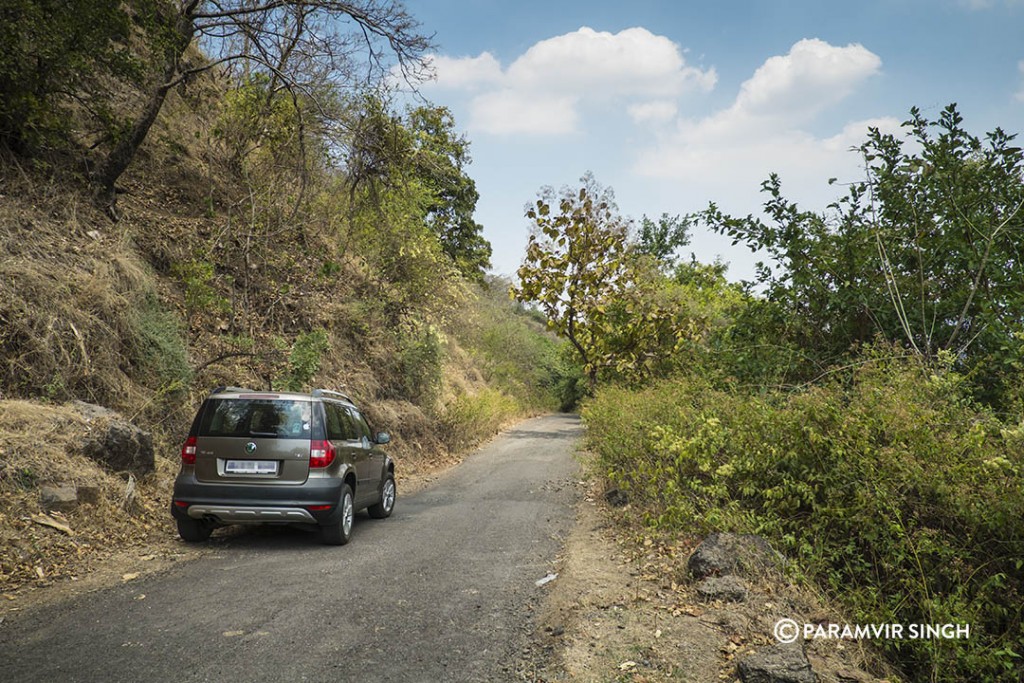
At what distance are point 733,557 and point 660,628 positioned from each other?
1.18 m

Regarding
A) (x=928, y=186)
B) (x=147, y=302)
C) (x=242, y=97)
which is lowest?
(x=147, y=302)

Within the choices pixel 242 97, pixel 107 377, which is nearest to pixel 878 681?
pixel 107 377

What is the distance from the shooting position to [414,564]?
6.77 m

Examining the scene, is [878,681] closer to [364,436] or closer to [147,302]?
[364,436]

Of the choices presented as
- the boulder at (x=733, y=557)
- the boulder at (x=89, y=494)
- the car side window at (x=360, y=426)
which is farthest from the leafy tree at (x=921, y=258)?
the boulder at (x=89, y=494)

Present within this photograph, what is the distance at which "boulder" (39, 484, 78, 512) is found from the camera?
258 inches

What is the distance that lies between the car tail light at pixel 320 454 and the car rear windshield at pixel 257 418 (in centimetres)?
17

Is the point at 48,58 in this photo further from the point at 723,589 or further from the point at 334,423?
the point at 723,589

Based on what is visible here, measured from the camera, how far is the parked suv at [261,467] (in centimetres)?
707

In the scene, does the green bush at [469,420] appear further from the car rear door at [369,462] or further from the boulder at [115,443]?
the boulder at [115,443]

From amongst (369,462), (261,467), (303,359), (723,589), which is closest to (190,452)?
(261,467)

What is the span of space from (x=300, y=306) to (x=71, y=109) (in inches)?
240

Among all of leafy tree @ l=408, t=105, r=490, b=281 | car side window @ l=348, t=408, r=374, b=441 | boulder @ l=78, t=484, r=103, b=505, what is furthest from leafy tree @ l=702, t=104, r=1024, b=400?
leafy tree @ l=408, t=105, r=490, b=281

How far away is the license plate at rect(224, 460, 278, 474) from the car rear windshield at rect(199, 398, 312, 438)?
0.30 meters
